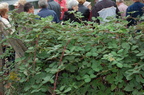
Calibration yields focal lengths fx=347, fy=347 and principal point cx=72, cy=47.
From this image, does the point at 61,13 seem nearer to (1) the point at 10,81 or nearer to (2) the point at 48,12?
(2) the point at 48,12

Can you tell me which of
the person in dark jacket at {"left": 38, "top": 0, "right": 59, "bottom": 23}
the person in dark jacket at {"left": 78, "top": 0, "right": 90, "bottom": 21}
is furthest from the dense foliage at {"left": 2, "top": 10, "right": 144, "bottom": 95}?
the person in dark jacket at {"left": 78, "top": 0, "right": 90, "bottom": 21}

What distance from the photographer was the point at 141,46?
10.1 ft

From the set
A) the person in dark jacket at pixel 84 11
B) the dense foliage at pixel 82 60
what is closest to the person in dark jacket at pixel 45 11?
the person in dark jacket at pixel 84 11

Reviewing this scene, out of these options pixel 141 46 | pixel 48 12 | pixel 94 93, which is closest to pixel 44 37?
pixel 94 93

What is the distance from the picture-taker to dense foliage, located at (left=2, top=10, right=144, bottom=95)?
3045 millimetres

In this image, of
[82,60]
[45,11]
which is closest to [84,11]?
[45,11]

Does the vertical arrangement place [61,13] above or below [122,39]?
below

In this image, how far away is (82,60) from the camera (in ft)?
10.5

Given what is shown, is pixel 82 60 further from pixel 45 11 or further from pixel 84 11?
pixel 84 11

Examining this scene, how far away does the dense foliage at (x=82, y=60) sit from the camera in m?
3.04

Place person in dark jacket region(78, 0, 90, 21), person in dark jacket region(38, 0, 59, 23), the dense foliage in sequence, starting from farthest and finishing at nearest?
person in dark jacket region(78, 0, 90, 21)
person in dark jacket region(38, 0, 59, 23)
the dense foliage

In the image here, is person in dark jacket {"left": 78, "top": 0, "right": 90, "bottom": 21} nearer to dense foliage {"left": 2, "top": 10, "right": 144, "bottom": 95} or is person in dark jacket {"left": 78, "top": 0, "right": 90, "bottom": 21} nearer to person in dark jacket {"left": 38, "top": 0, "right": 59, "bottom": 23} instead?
person in dark jacket {"left": 38, "top": 0, "right": 59, "bottom": 23}

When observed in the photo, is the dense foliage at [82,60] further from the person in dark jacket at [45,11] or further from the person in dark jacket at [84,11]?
the person in dark jacket at [84,11]

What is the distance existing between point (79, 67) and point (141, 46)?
59cm
